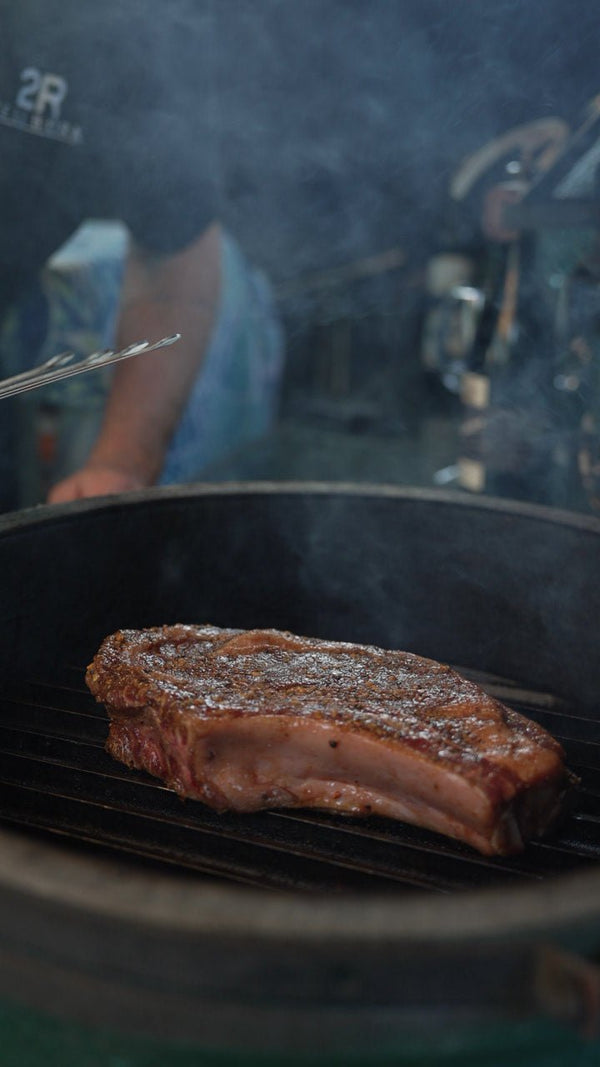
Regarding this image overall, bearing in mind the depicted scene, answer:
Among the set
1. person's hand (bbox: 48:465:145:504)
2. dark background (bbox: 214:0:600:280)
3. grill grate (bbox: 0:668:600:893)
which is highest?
dark background (bbox: 214:0:600:280)

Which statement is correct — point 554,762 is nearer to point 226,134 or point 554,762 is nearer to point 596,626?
point 596,626

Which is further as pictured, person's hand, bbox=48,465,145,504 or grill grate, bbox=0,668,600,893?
person's hand, bbox=48,465,145,504

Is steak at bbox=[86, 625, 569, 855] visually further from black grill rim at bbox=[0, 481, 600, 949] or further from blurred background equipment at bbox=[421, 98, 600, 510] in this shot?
blurred background equipment at bbox=[421, 98, 600, 510]

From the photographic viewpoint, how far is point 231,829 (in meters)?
1.56

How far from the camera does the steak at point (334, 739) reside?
144cm

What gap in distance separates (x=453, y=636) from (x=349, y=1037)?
1.50 m

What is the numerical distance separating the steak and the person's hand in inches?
32.3


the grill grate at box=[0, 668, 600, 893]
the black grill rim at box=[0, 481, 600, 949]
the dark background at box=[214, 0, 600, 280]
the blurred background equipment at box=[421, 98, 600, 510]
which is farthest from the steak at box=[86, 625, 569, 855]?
the dark background at box=[214, 0, 600, 280]

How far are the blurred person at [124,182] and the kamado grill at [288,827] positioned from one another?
520mm

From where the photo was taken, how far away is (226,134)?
462cm

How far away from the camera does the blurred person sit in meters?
2.85

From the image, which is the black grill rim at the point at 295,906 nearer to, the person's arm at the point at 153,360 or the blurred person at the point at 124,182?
the blurred person at the point at 124,182

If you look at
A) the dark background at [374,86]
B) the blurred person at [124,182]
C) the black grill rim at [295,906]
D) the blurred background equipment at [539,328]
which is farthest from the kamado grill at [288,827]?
the dark background at [374,86]

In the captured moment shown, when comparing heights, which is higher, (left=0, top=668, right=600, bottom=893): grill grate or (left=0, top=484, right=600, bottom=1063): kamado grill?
(left=0, top=484, right=600, bottom=1063): kamado grill
